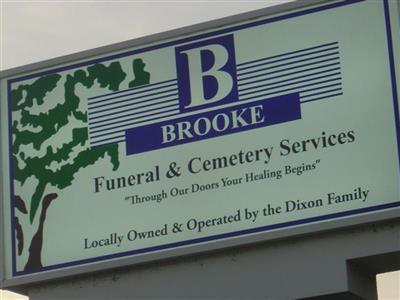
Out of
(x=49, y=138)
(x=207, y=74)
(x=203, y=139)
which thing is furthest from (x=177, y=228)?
(x=49, y=138)

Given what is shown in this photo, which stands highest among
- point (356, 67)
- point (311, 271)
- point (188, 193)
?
point (356, 67)

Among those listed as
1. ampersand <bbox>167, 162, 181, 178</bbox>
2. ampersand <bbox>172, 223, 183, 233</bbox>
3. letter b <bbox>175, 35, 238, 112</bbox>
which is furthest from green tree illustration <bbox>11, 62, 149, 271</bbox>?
ampersand <bbox>172, 223, 183, 233</bbox>

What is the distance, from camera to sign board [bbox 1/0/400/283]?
1659 cm

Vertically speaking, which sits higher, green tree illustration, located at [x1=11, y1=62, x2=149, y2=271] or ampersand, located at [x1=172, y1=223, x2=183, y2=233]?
green tree illustration, located at [x1=11, y1=62, x2=149, y2=271]

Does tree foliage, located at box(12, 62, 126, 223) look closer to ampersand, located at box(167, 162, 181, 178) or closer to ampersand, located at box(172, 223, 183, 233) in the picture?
ampersand, located at box(167, 162, 181, 178)

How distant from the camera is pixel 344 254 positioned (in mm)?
16234

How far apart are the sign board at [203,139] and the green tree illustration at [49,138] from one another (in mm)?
16

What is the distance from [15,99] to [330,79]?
3.74 meters

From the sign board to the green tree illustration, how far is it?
0.02 meters

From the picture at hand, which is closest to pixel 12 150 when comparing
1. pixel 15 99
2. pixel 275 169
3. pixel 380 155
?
pixel 15 99

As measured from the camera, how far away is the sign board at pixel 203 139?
16.6 m

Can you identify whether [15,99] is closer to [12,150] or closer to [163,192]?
[12,150]

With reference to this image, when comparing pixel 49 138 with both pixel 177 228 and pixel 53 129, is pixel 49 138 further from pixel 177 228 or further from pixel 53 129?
pixel 177 228

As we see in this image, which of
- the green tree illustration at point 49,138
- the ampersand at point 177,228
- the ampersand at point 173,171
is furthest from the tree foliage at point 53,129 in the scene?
the ampersand at point 177,228
